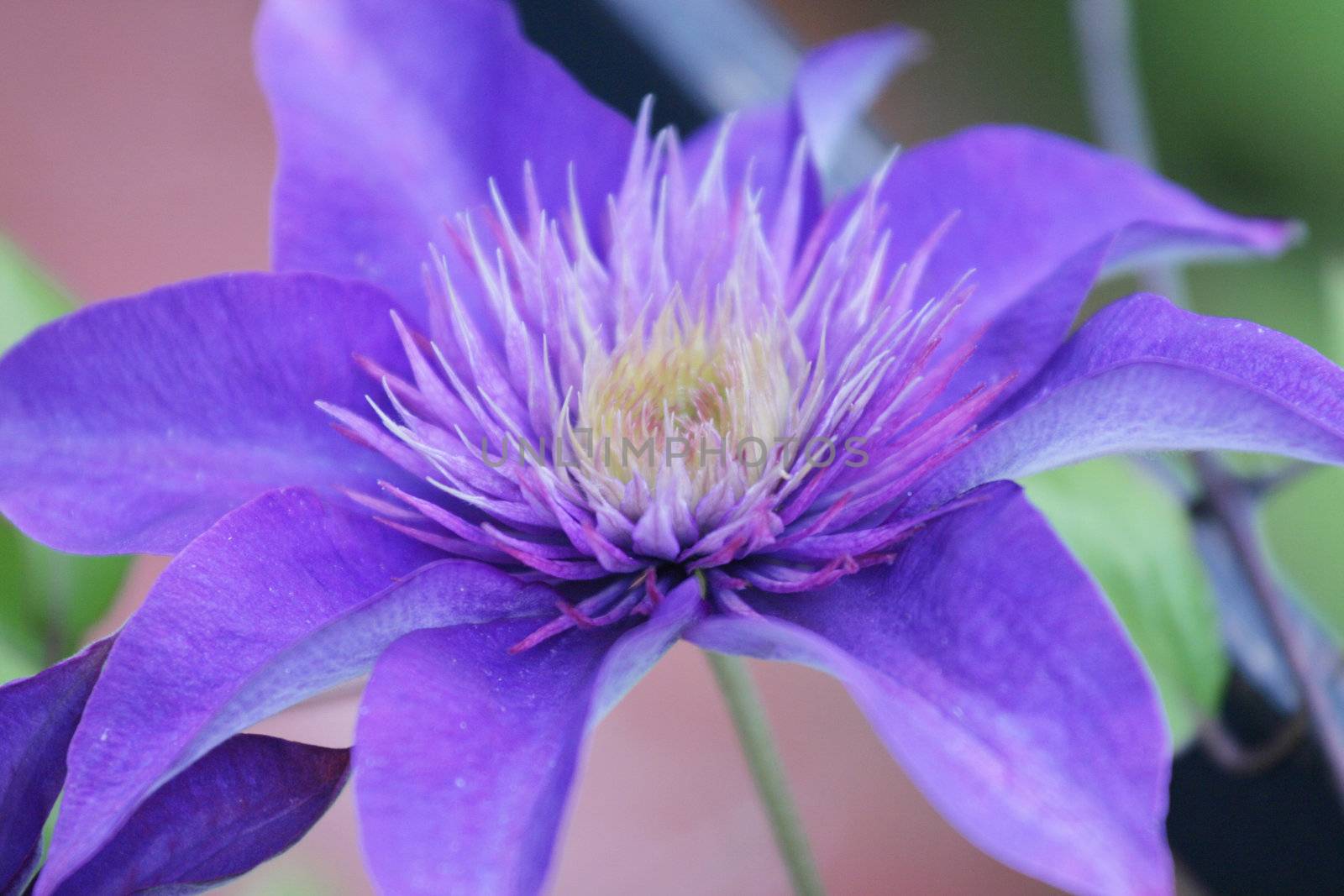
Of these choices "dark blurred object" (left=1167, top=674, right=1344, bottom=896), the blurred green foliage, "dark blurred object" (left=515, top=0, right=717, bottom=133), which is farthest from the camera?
"dark blurred object" (left=515, top=0, right=717, bottom=133)

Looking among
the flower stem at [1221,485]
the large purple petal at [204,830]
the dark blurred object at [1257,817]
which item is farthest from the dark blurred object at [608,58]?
the large purple petal at [204,830]

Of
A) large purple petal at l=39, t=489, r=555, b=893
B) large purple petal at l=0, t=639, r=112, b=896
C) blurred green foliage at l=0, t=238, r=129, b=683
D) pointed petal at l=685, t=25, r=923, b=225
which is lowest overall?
blurred green foliage at l=0, t=238, r=129, b=683

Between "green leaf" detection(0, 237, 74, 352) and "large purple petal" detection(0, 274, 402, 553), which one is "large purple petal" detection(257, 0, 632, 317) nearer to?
"large purple petal" detection(0, 274, 402, 553)

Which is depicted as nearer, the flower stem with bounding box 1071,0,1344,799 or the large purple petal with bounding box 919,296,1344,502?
the large purple petal with bounding box 919,296,1344,502

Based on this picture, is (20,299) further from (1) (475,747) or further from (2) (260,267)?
(2) (260,267)

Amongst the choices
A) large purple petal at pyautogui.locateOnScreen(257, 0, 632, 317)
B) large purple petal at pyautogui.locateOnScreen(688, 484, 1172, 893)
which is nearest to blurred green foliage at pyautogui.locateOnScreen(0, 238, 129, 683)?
large purple petal at pyautogui.locateOnScreen(257, 0, 632, 317)

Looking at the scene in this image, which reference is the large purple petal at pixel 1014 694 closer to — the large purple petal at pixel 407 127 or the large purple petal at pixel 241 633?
the large purple petal at pixel 241 633
